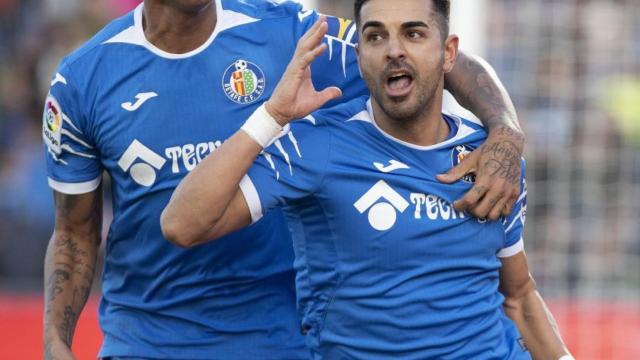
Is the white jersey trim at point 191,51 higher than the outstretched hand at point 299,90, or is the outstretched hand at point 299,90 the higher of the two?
the white jersey trim at point 191,51

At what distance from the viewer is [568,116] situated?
1082 cm

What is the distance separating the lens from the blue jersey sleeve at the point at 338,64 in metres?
4.77

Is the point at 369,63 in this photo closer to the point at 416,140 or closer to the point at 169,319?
the point at 416,140

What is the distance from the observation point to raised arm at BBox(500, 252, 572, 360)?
4.69 meters

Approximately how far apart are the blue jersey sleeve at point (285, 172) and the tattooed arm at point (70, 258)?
2.92 ft

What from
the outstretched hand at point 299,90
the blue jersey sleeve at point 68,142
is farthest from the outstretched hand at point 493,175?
the blue jersey sleeve at point 68,142

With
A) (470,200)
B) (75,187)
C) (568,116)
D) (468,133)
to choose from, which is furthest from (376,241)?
(568,116)

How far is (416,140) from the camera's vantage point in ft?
14.4

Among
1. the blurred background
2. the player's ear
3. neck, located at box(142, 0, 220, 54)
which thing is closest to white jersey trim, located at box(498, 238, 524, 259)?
the player's ear

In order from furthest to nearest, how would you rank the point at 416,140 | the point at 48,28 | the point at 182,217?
the point at 48,28 < the point at 416,140 < the point at 182,217

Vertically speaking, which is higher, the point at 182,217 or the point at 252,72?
the point at 252,72

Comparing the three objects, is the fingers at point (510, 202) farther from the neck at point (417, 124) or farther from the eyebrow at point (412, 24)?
the eyebrow at point (412, 24)

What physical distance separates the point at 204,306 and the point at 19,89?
6.42 metres

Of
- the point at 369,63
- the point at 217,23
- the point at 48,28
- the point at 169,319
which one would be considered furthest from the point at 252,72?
the point at 48,28
